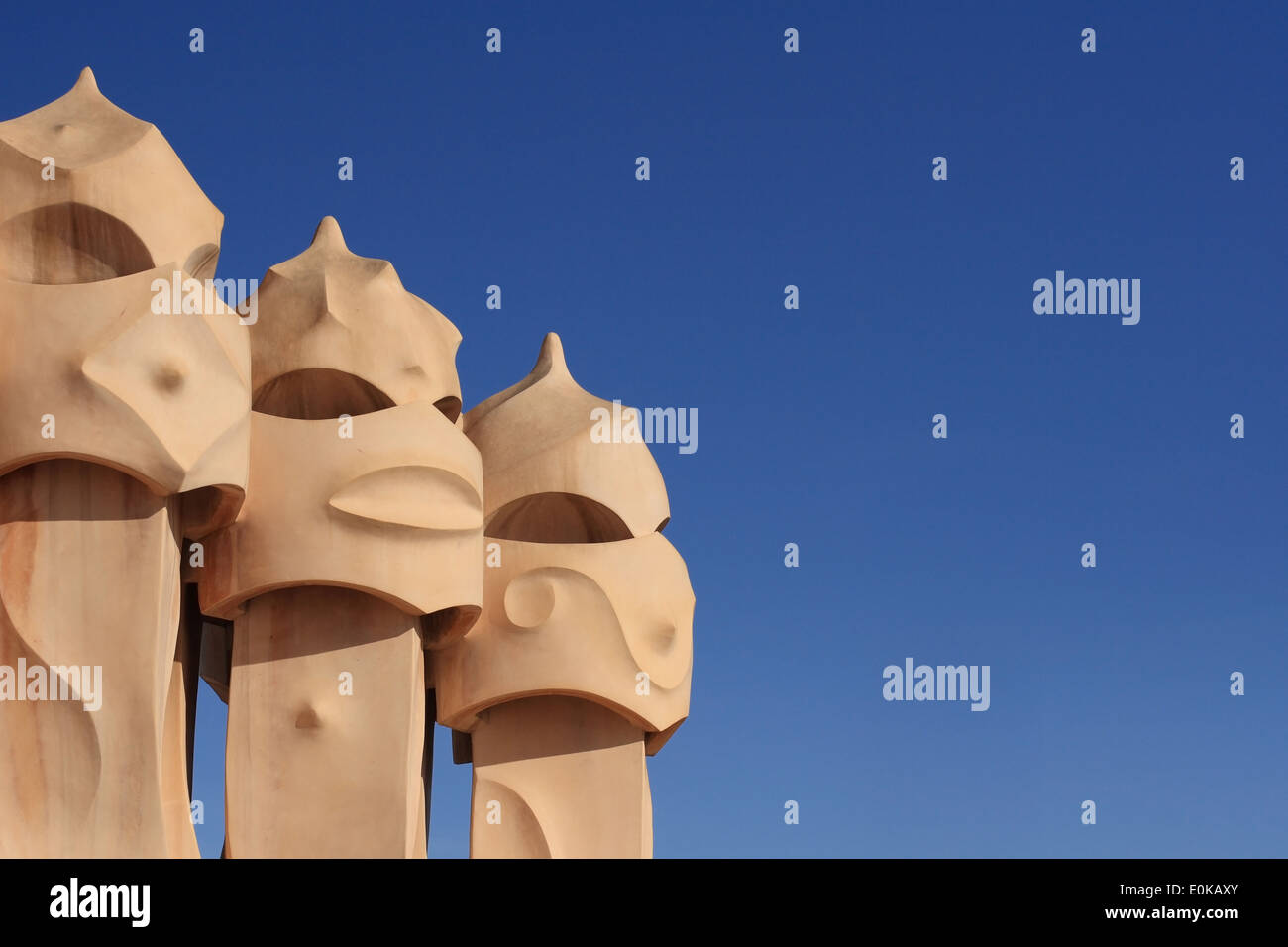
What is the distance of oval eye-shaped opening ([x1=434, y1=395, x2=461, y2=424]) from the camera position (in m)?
19.4

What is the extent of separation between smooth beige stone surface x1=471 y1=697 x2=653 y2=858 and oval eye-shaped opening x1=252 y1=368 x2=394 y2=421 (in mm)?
3627

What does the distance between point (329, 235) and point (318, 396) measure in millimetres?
1815

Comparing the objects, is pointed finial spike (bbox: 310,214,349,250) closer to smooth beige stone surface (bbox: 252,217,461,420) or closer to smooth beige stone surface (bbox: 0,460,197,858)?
smooth beige stone surface (bbox: 252,217,461,420)

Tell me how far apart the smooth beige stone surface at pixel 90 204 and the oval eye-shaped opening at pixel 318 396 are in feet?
6.55

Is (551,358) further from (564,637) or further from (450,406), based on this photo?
(564,637)

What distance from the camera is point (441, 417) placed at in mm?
18531

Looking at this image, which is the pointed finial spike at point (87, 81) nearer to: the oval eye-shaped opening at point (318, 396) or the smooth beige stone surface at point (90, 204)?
the smooth beige stone surface at point (90, 204)

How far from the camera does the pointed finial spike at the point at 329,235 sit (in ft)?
63.7

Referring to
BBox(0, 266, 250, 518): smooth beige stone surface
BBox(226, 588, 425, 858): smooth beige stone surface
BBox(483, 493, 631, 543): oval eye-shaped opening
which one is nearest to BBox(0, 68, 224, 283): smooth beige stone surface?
BBox(0, 266, 250, 518): smooth beige stone surface

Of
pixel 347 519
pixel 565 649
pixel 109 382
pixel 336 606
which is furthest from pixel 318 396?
pixel 565 649

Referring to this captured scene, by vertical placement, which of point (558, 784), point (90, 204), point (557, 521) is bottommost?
point (558, 784)

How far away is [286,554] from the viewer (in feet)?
56.6

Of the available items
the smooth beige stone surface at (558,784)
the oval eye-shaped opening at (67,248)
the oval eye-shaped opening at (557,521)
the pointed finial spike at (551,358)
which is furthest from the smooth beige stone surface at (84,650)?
the pointed finial spike at (551,358)
